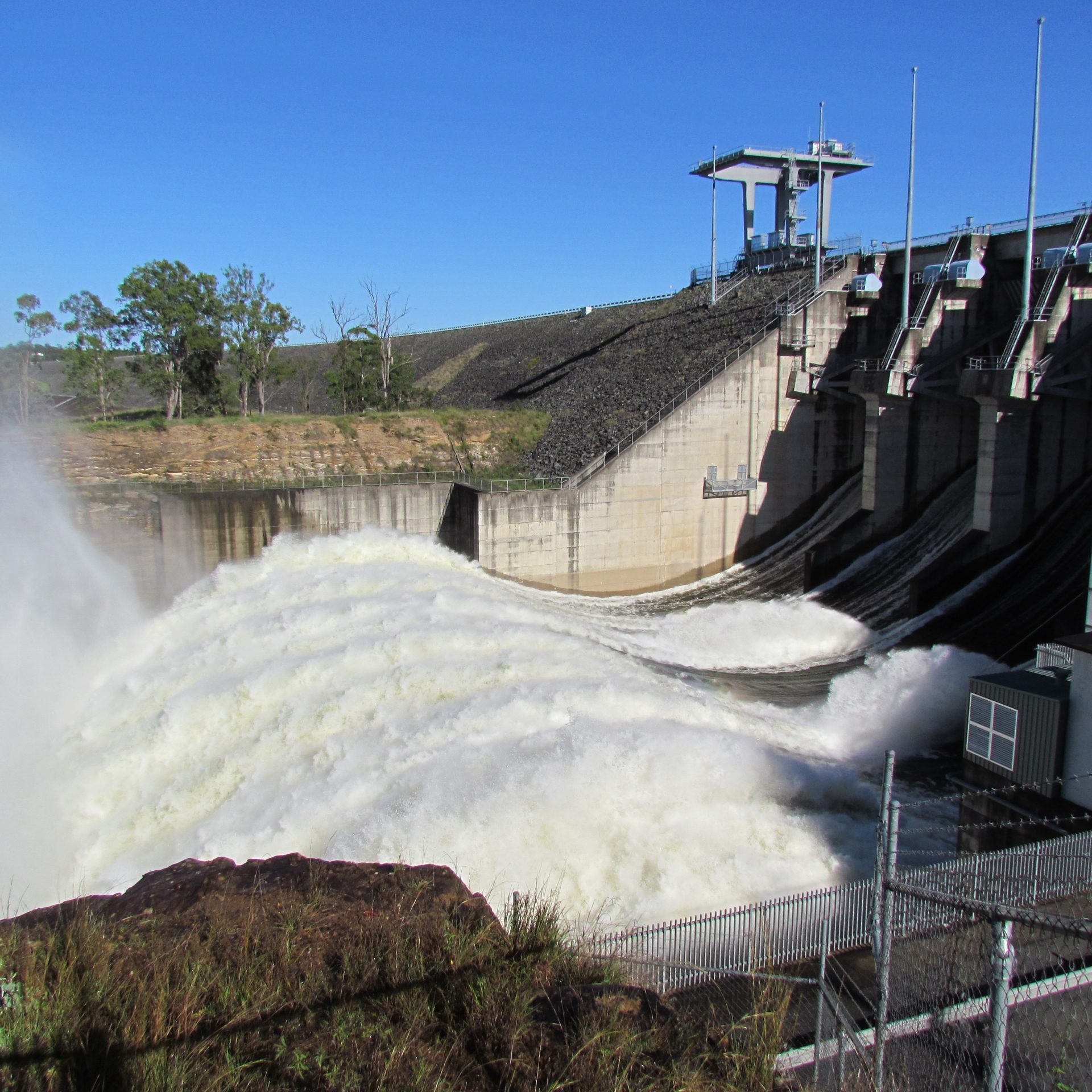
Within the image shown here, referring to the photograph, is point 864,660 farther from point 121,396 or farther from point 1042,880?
point 121,396

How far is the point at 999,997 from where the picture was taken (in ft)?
13.1

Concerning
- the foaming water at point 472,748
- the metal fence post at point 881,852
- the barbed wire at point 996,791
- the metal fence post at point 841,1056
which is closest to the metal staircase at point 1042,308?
the foaming water at point 472,748

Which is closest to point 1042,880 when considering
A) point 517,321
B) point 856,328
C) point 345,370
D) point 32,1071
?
point 32,1071

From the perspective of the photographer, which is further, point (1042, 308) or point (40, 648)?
point (1042, 308)

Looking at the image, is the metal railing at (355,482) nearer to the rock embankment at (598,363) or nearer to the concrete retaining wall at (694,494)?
the concrete retaining wall at (694,494)

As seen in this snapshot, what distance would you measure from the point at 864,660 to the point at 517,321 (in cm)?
3362

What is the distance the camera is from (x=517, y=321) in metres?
48.7

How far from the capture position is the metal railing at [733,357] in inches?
1057

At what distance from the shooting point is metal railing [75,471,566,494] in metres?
25.3

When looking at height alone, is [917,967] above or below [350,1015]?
below

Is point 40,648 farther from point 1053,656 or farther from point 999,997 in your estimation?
point 999,997

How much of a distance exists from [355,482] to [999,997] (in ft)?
86.0

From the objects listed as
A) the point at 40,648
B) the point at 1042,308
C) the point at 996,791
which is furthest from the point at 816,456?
the point at 40,648

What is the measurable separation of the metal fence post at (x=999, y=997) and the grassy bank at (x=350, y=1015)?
4.13 ft
